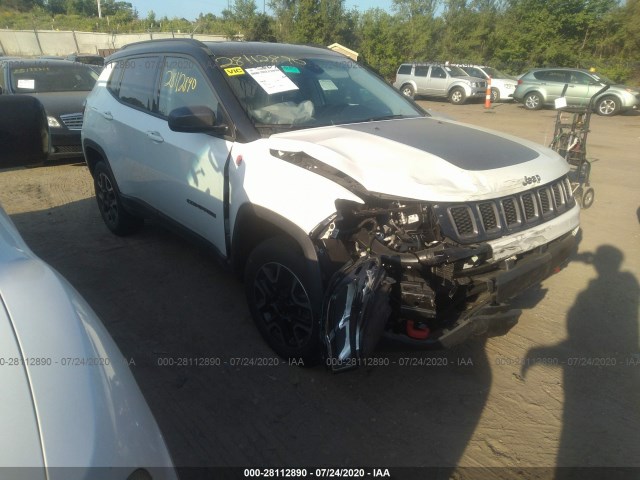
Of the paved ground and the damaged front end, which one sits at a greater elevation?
the damaged front end

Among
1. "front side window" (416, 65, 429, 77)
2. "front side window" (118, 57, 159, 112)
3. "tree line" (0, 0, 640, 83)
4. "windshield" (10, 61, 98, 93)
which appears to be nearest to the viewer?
"front side window" (118, 57, 159, 112)

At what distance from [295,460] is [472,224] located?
4.96ft

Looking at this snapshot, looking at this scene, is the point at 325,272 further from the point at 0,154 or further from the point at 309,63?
the point at 309,63

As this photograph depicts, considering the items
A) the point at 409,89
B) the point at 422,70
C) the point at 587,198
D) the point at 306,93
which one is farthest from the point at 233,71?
the point at 409,89

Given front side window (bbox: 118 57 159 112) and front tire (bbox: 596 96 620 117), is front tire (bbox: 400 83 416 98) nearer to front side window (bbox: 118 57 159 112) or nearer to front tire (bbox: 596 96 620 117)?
front tire (bbox: 596 96 620 117)

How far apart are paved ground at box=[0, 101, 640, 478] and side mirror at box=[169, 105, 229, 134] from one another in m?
1.44

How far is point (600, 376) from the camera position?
3.11 meters

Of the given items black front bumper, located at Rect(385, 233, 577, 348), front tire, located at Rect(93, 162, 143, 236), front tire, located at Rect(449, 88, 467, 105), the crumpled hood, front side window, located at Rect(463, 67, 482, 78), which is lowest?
front tire, located at Rect(93, 162, 143, 236)

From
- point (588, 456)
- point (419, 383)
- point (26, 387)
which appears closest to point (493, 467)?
point (588, 456)

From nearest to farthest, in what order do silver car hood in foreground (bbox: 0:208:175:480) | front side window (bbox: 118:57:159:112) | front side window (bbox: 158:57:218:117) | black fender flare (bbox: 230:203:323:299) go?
silver car hood in foreground (bbox: 0:208:175:480)
black fender flare (bbox: 230:203:323:299)
front side window (bbox: 158:57:218:117)
front side window (bbox: 118:57:159:112)

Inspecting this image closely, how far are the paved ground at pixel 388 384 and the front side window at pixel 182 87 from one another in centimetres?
151

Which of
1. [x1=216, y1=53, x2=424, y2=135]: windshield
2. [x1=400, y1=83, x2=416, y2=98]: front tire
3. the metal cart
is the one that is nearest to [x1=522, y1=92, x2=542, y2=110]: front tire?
[x1=400, y1=83, x2=416, y2=98]: front tire

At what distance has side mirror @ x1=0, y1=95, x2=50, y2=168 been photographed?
1.91 metres

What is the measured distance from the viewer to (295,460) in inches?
98.2
